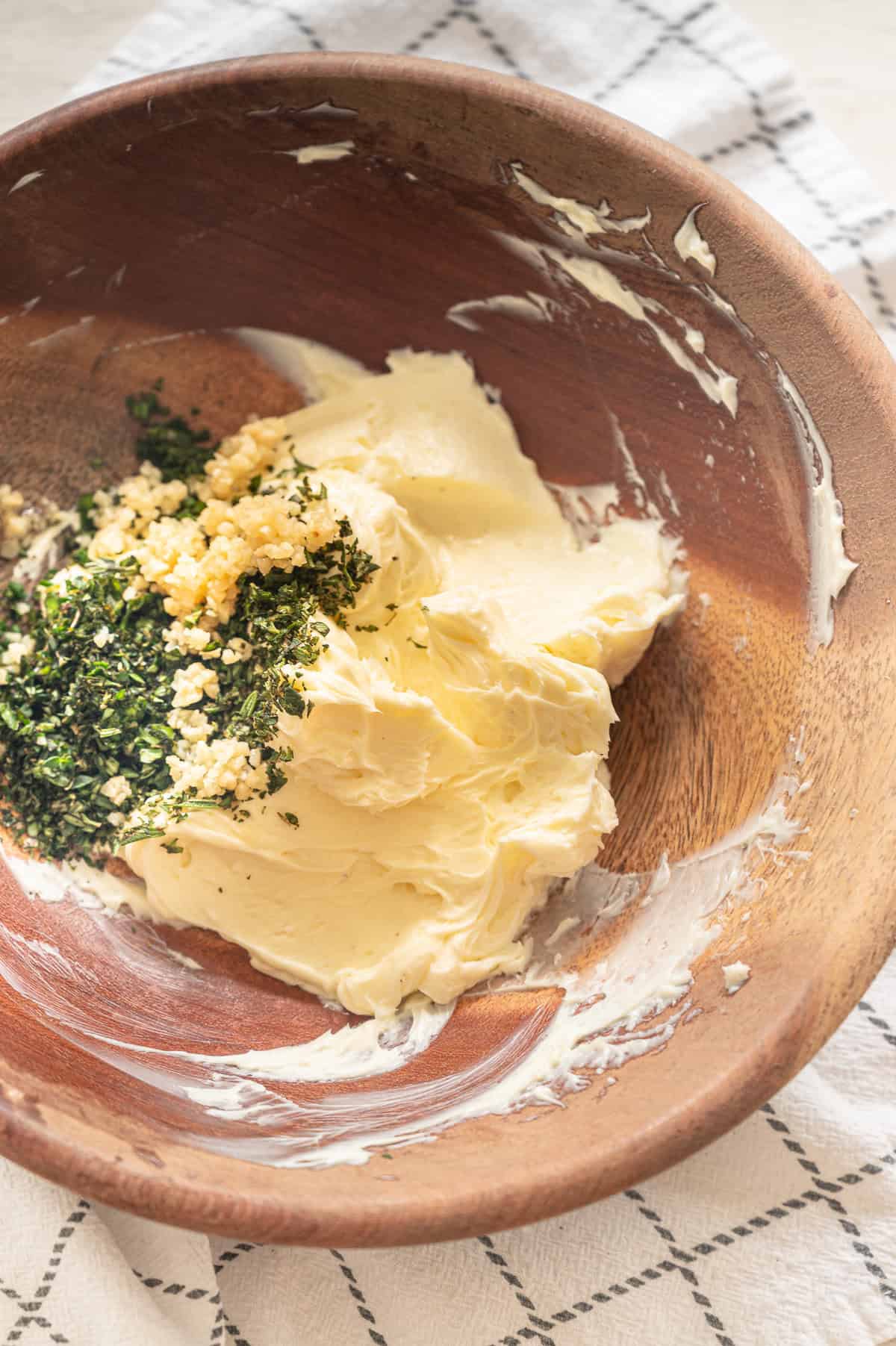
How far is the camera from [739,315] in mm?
1522

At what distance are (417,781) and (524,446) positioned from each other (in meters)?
0.62

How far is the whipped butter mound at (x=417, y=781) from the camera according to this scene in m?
1.51

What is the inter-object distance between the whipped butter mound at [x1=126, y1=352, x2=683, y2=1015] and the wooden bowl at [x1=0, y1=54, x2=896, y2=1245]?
106 mm

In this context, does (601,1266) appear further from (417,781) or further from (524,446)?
(524,446)

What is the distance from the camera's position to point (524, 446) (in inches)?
70.7

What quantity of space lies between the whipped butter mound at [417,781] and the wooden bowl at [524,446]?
0.35 ft

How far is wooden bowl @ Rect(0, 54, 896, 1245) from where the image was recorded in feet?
4.15

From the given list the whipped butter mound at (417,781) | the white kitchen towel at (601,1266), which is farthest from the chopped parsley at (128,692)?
the white kitchen towel at (601,1266)

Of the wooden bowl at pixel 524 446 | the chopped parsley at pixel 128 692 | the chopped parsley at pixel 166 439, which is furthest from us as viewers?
the chopped parsley at pixel 166 439

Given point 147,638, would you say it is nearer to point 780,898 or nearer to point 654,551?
point 654,551

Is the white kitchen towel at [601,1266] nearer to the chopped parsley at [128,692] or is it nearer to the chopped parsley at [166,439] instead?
the chopped parsley at [128,692]

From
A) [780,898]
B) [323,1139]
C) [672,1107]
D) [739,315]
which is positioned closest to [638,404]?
[739,315]

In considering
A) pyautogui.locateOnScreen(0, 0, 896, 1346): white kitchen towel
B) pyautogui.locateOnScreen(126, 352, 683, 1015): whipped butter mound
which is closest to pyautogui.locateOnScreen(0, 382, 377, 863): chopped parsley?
pyautogui.locateOnScreen(126, 352, 683, 1015): whipped butter mound

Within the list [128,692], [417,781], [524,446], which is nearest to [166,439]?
[128,692]
